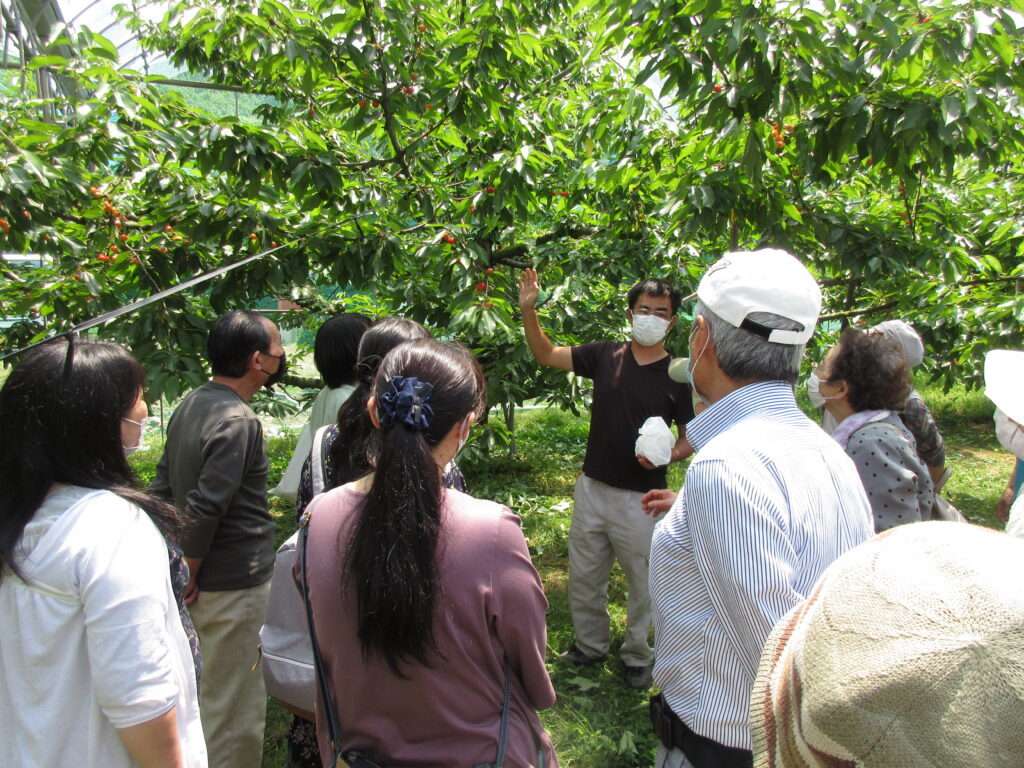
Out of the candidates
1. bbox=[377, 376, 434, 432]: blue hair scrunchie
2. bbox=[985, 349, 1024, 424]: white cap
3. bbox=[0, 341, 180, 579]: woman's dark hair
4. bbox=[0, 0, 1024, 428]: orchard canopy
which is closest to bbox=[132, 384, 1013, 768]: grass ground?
bbox=[0, 0, 1024, 428]: orchard canopy

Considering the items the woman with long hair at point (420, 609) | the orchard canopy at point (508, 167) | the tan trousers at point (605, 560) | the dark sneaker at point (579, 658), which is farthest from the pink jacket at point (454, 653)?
the dark sneaker at point (579, 658)

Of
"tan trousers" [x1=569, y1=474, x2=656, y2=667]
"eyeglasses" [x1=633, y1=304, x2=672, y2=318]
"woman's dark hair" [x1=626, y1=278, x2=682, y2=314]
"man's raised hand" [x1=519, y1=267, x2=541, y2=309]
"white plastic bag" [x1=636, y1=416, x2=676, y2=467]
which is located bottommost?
"tan trousers" [x1=569, y1=474, x2=656, y2=667]

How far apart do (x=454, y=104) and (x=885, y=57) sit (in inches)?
77.8

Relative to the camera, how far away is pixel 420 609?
1.24 metres

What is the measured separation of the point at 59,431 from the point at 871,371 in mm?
2312

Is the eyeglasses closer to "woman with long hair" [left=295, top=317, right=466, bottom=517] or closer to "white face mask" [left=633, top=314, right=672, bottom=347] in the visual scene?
"white face mask" [left=633, top=314, right=672, bottom=347]

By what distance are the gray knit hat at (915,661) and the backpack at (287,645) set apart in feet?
4.26

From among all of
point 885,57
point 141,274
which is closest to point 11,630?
point 141,274

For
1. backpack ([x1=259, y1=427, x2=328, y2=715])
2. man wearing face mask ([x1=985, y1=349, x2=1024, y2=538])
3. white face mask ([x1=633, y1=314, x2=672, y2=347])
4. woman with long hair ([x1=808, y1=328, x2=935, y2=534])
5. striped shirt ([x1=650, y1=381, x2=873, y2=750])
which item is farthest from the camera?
white face mask ([x1=633, y1=314, x2=672, y2=347])

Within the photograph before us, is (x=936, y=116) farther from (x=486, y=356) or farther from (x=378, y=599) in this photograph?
(x=486, y=356)

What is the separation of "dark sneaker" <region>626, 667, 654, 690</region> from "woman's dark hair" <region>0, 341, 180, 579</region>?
2.58 meters

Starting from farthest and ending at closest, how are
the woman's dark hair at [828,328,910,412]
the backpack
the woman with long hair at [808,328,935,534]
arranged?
the woman's dark hair at [828,328,910,412]
the woman with long hair at [808,328,935,534]
the backpack

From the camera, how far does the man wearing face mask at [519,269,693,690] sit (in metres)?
3.27

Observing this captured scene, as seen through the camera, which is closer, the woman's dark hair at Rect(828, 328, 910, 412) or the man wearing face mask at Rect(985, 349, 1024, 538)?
the man wearing face mask at Rect(985, 349, 1024, 538)
